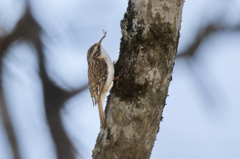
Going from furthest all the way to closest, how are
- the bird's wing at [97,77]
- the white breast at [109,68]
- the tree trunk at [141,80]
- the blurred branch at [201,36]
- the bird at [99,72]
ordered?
the blurred branch at [201,36] → the bird's wing at [97,77] → the bird at [99,72] → the white breast at [109,68] → the tree trunk at [141,80]

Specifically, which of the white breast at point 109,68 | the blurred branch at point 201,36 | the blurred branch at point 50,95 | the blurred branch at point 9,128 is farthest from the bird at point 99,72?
the blurred branch at point 201,36

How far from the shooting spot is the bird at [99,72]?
124 inches

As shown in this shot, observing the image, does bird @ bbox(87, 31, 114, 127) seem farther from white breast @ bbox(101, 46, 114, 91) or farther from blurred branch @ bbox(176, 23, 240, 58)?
blurred branch @ bbox(176, 23, 240, 58)

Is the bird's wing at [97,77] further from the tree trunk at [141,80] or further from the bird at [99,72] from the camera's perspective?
the tree trunk at [141,80]

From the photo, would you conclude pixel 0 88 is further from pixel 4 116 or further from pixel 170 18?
pixel 170 18

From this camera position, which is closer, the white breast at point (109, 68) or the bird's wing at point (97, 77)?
the white breast at point (109, 68)

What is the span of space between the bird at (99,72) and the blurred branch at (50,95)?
0.84 feet

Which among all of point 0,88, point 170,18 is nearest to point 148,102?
point 170,18

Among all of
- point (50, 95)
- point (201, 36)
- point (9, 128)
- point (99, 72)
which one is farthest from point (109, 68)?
point (201, 36)

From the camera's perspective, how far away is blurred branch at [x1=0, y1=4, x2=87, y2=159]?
260 cm

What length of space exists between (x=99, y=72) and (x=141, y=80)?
2.97 ft

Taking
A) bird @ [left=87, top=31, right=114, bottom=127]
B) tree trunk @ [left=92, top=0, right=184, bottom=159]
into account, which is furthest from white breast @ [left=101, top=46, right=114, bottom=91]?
tree trunk @ [left=92, top=0, right=184, bottom=159]

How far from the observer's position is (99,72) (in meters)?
3.48

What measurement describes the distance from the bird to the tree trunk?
289 millimetres
